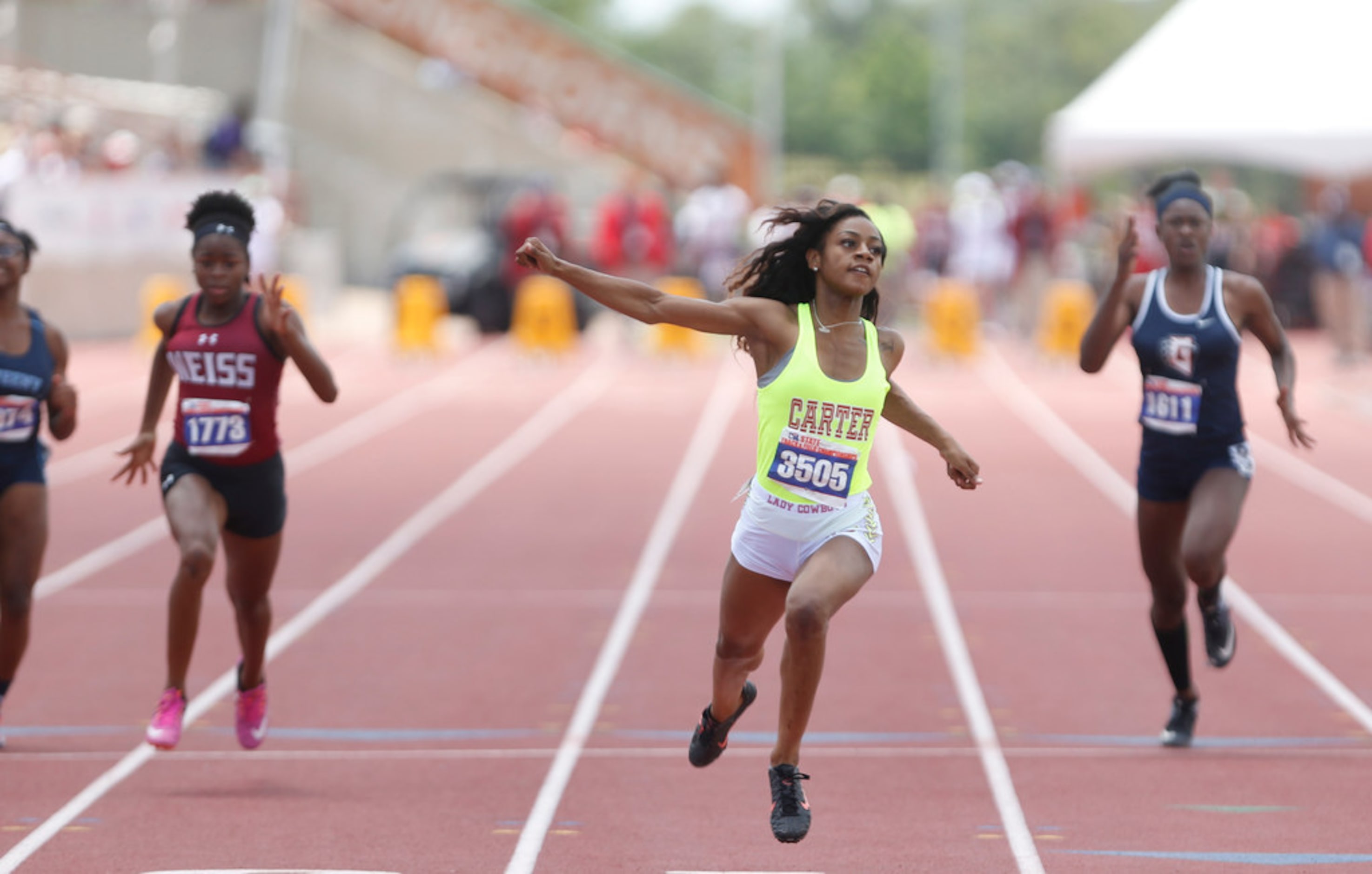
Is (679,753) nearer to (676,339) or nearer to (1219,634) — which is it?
(1219,634)

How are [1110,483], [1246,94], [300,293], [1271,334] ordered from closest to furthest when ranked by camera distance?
[1271,334], [1110,483], [1246,94], [300,293]

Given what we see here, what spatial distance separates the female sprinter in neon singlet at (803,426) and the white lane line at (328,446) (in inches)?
174

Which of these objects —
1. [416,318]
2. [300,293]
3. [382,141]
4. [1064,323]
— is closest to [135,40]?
[382,141]

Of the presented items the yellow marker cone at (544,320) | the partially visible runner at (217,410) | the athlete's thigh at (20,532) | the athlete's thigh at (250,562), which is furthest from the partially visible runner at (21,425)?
the yellow marker cone at (544,320)

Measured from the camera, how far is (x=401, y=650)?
1008 centimetres

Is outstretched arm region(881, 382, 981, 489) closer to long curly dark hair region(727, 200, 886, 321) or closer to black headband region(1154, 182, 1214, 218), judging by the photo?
long curly dark hair region(727, 200, 886, 321)

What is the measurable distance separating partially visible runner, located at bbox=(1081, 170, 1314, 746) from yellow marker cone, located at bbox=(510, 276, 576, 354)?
17756mm

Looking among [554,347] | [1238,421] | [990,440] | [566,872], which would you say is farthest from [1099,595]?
[554,347]

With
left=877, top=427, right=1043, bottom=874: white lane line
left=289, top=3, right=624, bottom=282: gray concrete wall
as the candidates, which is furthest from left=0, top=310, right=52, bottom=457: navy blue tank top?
left=289, top=3, right=624, bottom=282: gray concrete wall

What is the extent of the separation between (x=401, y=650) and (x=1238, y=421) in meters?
4.25

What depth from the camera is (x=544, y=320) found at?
2586 centimetres

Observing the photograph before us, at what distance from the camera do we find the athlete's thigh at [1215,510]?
7.61 m

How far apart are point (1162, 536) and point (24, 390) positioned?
4301 mm

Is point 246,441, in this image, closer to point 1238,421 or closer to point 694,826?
point 694,826
